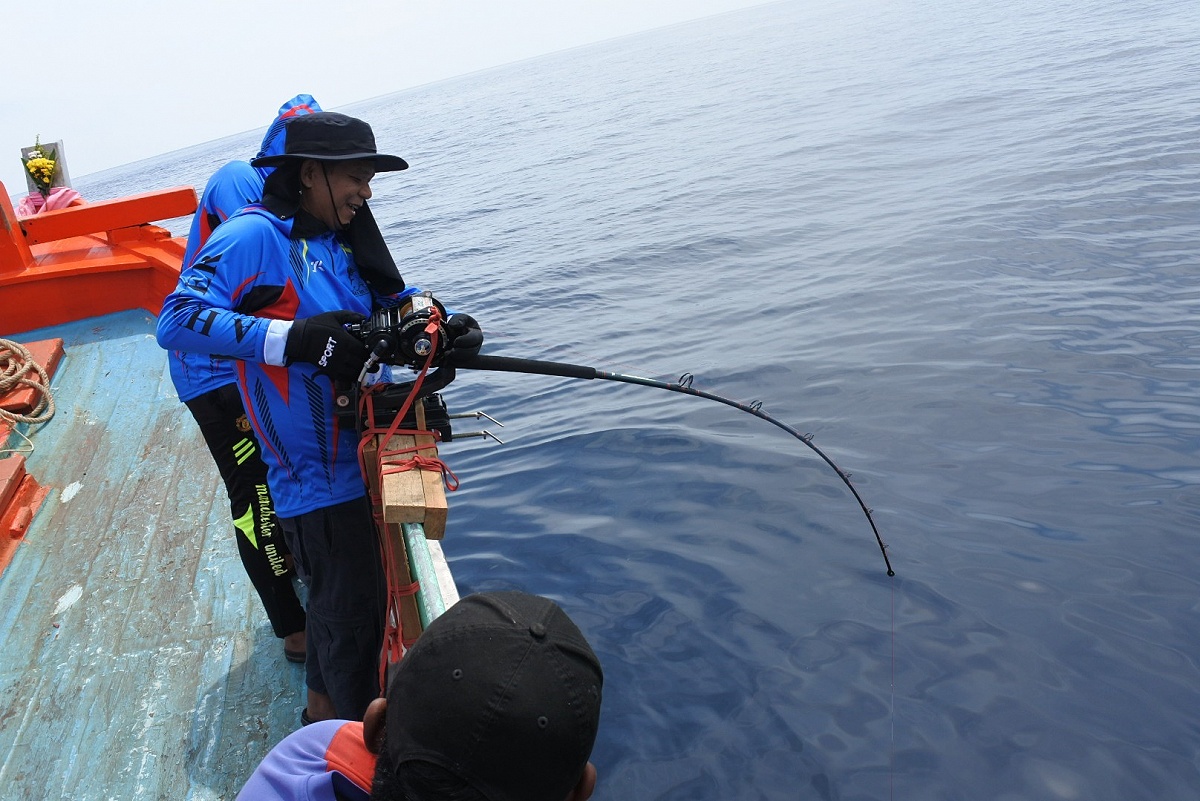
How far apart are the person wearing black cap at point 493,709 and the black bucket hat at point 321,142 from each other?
150cm

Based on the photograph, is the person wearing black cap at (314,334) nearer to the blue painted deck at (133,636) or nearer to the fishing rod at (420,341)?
the fishing rod at (420,341)

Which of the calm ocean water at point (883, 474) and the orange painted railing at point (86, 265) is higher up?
the orange painted railing at point (86, 265)

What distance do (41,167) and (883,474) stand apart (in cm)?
715

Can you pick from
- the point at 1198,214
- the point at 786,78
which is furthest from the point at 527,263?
the point at 786,78

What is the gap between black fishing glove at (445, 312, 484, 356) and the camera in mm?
2371

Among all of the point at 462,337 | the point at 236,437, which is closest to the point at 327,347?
the point at 462,337

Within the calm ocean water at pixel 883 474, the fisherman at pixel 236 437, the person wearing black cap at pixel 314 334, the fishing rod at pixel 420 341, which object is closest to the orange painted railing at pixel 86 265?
the calm ocean water at pixel 883 474

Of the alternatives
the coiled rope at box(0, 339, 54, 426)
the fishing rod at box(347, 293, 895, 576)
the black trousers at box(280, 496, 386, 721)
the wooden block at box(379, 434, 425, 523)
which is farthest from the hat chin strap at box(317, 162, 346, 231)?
the coiled rope at box(0, 339, 54, 426)

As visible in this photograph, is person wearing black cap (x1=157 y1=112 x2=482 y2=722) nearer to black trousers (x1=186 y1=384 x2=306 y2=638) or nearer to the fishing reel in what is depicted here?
the fishing reel

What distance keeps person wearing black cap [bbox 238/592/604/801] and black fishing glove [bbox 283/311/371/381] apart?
1.17m

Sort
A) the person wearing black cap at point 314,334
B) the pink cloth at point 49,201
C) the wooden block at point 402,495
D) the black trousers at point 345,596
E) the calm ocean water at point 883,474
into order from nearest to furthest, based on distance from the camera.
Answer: the wooden block at point 402,495 < the person wearing black cap at point 314,334 < the black trousers at point 345,596 < the calm ocean water at point 883,474 < the pink cloth at point 49,201

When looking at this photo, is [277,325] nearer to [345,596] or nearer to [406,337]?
[406,337]

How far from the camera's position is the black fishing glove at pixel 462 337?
93.4 inches

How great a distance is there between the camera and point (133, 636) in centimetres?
346
